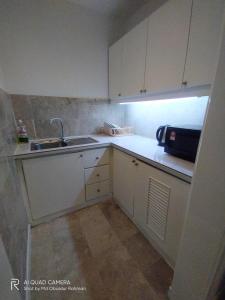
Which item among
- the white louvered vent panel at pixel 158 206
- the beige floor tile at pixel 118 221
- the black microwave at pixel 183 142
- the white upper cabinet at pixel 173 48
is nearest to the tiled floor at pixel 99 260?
the beige floor tile at pixel 118 221

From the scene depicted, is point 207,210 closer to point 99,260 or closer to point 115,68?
point 99,260

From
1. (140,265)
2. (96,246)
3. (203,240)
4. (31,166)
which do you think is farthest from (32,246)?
(203,240)

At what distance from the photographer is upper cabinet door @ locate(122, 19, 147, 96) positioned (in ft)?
4.79

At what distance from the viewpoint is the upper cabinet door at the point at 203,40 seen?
0.90 metres

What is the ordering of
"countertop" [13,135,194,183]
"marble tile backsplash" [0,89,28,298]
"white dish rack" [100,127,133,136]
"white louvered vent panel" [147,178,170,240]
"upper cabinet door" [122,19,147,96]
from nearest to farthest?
"marble tile backsplash" [0,89,28,298], "countertop" [13,135,194,183], "white louvered vent panel" [147,178,170,240], "upper cabinet door" [122,19,147,96], "white dish rack" [100,127,133,136]

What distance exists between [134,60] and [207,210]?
5.28 ft

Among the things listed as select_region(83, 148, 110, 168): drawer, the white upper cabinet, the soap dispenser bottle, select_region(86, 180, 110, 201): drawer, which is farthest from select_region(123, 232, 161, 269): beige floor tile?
the soap dispenser bottle

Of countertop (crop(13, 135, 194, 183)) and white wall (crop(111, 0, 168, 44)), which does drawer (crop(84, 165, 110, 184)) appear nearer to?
countertop (crop(13, 135, 194, 183))

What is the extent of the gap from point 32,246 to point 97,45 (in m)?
2.58

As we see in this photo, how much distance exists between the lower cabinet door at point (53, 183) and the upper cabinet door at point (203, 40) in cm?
135

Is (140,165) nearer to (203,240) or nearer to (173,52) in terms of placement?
(203,240)

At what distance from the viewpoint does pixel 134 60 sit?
160cm

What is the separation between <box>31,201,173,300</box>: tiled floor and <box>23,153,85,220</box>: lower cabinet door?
0.68 ft

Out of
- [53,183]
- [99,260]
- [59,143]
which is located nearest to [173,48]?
[59,143]
